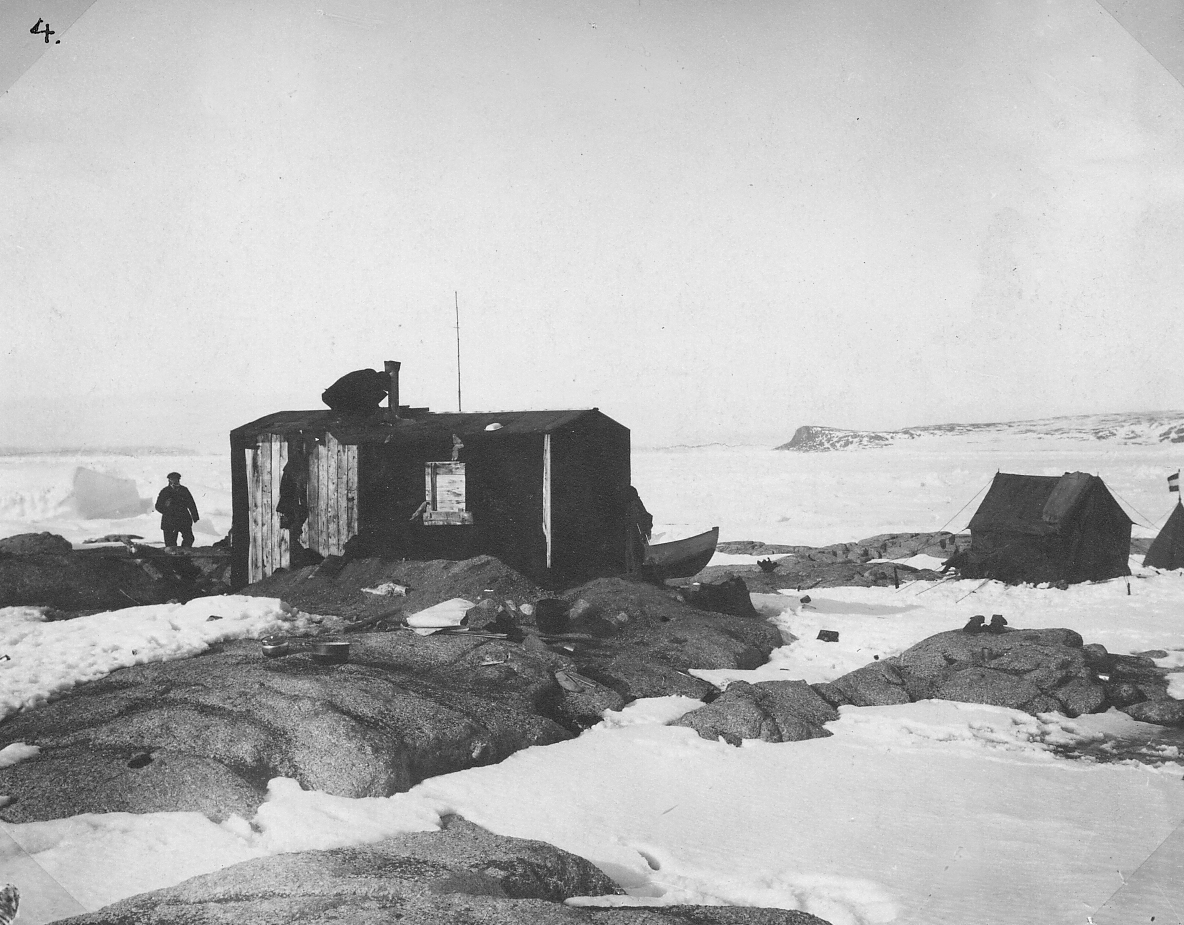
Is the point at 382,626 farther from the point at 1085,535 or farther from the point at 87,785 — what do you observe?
the point at 1085,535

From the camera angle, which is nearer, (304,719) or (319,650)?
(304,719)

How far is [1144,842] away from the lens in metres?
5.56

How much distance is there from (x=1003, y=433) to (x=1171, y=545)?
178ft

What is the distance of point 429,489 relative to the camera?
14.6m

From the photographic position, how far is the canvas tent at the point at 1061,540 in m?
16.8

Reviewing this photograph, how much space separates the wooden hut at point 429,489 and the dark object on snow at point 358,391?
194mm

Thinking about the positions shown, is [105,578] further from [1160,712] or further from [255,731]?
[1160,712]

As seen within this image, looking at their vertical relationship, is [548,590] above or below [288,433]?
below

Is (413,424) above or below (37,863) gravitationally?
above

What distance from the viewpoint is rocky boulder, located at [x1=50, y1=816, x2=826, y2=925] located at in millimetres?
3469

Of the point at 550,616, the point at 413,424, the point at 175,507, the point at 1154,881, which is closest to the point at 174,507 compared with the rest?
the point at 175,507

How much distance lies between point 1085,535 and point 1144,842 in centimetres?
1322

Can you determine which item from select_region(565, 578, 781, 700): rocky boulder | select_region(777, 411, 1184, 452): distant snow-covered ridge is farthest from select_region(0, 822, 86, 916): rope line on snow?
select_region(777, 411, 1184, 452): distant snow-covered ridge

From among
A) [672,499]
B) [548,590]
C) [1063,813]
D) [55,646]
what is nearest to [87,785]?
[55,646]
